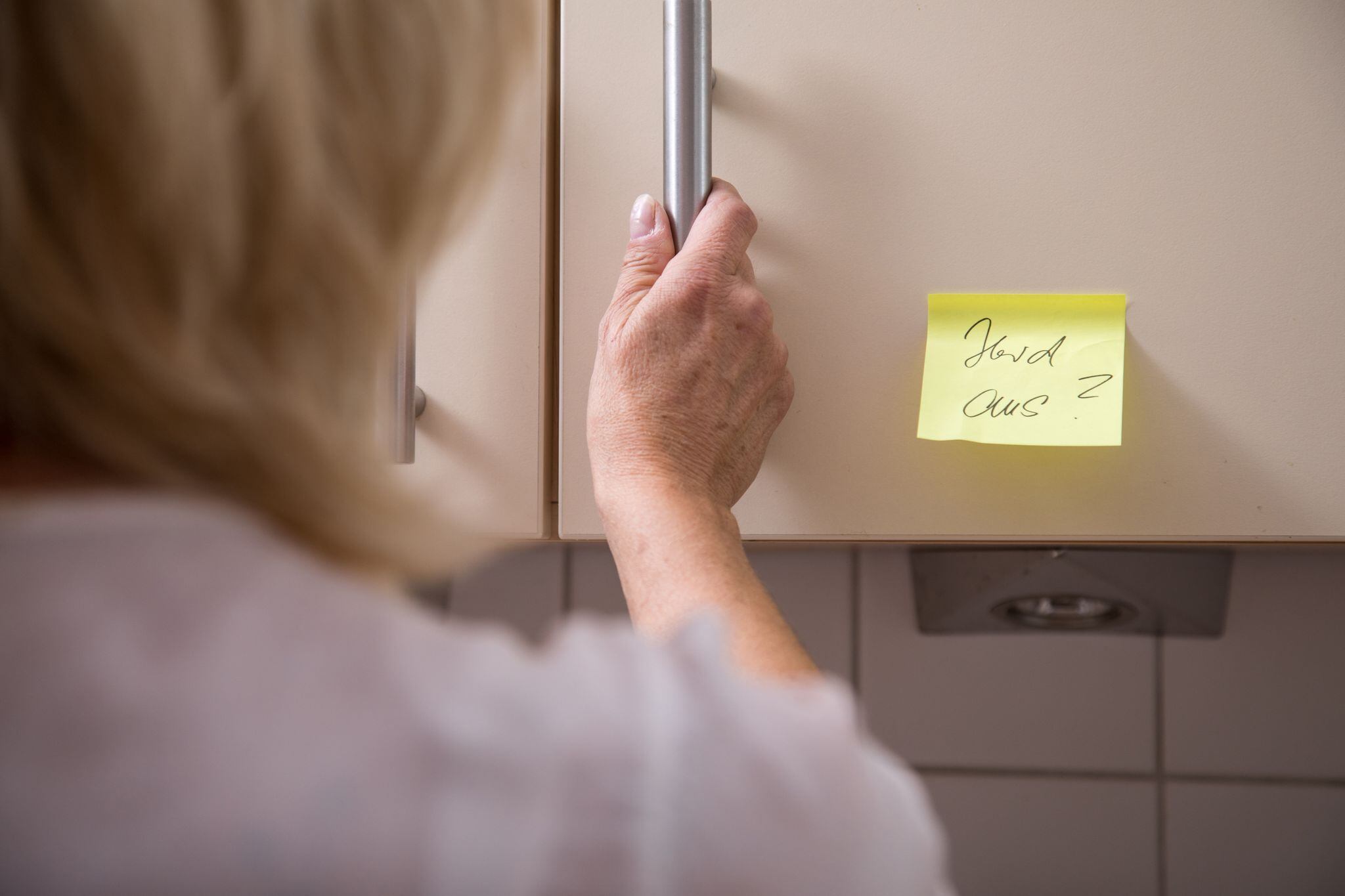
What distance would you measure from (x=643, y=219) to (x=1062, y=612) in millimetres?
428

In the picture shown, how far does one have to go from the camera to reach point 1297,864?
665 millimetres

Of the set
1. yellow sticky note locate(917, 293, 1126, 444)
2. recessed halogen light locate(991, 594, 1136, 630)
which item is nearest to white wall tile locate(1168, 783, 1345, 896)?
recessed halogen light locate(991, 594, 1136, 630)

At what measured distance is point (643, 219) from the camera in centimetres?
45

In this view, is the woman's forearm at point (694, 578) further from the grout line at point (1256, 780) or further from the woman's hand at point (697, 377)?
the grout line at point (1256, 780)

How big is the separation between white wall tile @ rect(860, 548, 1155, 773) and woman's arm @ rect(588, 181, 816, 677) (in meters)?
0.30

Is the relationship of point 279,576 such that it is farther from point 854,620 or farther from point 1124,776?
point 1124,776

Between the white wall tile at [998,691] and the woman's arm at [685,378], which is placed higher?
the woman's arm at [685,378]

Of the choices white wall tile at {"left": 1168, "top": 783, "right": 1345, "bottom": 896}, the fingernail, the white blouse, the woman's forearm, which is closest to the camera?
the white blouse

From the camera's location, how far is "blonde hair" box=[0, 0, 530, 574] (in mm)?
209

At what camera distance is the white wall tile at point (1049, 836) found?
67 cm

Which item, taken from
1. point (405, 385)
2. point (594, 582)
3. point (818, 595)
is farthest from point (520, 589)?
point (405, 385)

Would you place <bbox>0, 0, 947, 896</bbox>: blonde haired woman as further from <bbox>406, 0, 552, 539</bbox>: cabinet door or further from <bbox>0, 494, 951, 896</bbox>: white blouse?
<bbox>406, 0, 552, 539</bbox>: cabinet door

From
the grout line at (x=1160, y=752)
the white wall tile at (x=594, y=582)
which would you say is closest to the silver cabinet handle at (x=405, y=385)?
the white wall tile at (x=594, y=582)

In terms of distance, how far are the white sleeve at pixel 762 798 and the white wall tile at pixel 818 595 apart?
461 millimetres
